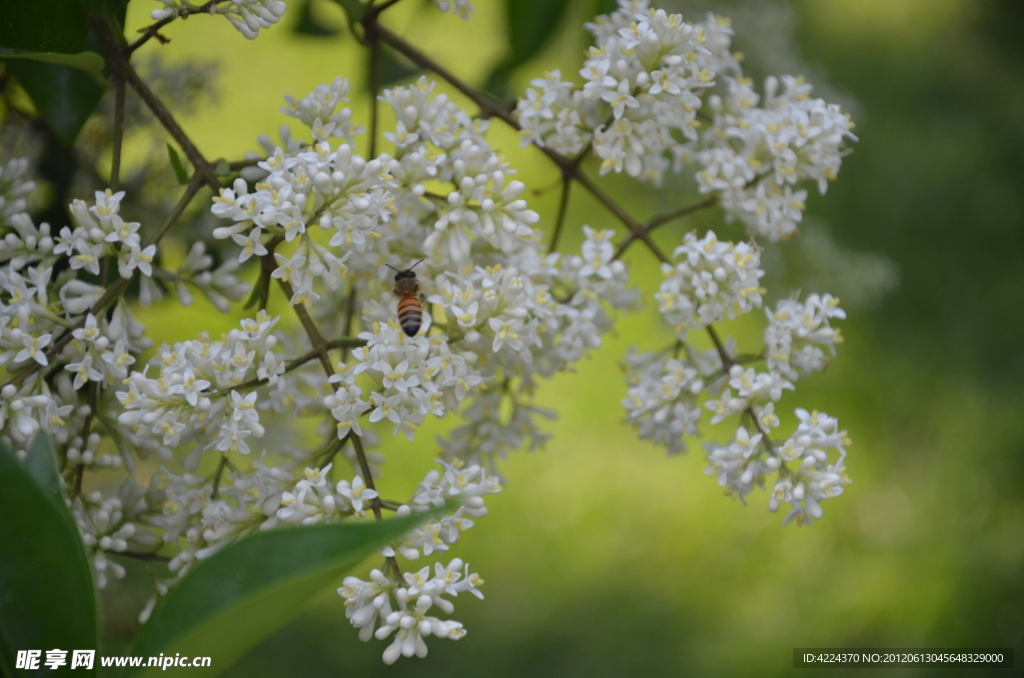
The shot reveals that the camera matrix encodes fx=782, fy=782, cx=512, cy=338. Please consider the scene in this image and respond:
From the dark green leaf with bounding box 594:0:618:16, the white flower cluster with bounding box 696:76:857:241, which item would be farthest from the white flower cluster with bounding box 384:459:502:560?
the dark green leaf with bounding box 594:0:618:16

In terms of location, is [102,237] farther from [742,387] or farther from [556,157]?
[742,387]

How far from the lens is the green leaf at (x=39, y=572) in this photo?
414mm

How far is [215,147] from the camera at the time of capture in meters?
1.37

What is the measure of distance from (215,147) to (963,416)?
5.33 feet

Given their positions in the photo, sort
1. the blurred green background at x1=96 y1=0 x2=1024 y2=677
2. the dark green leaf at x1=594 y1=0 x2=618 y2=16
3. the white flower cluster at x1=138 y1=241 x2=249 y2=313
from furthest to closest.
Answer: the blurred green background at x1=96 y1=0 x2=1024 y2=677, the dark green leaf at x1=594 y1=0 x2=618 y2=16, the white flower cluster at x1=138 y1=241 x2=249 y2=313

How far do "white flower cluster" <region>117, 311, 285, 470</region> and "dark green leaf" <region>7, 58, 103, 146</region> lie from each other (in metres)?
0.23

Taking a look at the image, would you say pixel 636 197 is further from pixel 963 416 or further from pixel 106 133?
pixel 106 133

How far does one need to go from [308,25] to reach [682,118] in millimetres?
556

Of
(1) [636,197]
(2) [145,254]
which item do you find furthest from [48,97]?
(1) [636,197]

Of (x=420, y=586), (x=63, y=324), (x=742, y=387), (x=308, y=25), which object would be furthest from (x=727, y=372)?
(x=308, y=25)

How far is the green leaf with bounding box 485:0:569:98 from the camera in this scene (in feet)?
2.83

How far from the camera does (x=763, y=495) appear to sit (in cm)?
155

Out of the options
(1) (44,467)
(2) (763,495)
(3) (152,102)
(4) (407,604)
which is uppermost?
(3) (152,102)

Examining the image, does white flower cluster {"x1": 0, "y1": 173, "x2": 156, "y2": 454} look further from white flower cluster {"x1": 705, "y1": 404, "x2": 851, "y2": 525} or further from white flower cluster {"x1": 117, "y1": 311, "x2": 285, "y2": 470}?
white flower cluster {"x1": 705, "y1": 404, "x2": 851, "y2": 525}
